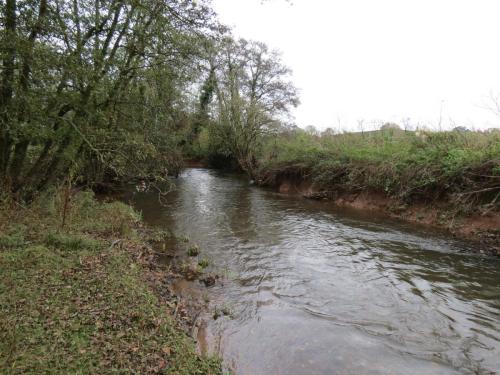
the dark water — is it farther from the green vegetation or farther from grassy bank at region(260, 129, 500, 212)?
grassy bank at region(260, 129, 500, 212)

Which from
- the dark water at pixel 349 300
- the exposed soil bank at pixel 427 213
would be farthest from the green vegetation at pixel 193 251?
the exposed soil bank at pixel 427 213

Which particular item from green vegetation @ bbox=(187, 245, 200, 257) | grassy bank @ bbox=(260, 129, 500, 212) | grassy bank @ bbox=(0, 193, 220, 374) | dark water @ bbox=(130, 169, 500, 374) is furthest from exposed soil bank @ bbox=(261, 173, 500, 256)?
grassy bank @ bbox=(0, 193, 220, 374)

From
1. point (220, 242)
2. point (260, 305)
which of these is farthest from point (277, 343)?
point (220, 242)

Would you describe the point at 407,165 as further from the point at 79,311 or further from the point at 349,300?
the point at 79,311

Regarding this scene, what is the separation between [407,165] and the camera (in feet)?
41.2

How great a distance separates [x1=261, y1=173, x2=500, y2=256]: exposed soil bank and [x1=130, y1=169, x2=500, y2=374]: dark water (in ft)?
2.64

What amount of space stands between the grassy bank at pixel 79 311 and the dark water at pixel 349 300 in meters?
0.90

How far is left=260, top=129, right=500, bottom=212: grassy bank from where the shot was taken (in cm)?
1012

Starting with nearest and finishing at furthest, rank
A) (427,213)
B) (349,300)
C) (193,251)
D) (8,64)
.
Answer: (349,300) < (8,64) < (193,251) < (427,213)

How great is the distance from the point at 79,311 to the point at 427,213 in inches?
441

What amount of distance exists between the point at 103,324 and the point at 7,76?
5.68 meters

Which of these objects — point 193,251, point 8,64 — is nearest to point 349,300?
point 193,251

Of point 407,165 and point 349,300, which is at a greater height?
point 407,165

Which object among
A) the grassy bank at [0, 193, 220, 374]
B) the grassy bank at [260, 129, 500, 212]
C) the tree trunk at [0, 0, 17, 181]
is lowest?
the grassy bank at [0, 193, 220, 374]
